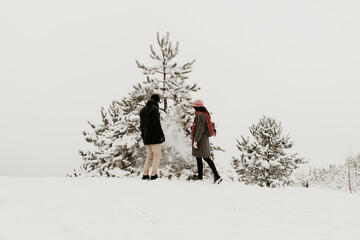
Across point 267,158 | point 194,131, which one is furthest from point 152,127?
point 267,158

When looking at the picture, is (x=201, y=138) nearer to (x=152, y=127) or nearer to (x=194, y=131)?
(x=194, y=131)

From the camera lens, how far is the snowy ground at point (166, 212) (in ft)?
11.6

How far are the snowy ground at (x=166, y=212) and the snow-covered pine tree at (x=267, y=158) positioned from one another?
11.3 m

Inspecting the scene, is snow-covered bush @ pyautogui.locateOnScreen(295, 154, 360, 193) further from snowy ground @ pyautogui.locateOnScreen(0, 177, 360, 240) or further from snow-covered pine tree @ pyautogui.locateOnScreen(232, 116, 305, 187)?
snowy ground @ pyautogui.locateOnScreen(0, 177, 360, 240)

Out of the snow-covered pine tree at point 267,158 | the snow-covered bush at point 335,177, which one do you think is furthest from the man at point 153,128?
the snow-covered bush at point 335,177

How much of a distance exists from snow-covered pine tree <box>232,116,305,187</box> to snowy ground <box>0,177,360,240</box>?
1129cm

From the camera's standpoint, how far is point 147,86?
886cm

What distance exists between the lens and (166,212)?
4527 millimetres

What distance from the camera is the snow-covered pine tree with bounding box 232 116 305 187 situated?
17.7 meters

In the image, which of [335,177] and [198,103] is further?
[335,177]

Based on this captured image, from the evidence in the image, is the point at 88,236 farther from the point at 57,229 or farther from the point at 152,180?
the point at 152,180

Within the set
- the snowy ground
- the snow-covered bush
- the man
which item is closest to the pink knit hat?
the man

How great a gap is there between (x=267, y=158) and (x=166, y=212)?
15.0 m

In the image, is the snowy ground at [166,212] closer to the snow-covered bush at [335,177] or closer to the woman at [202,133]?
the woman at [202,133]
